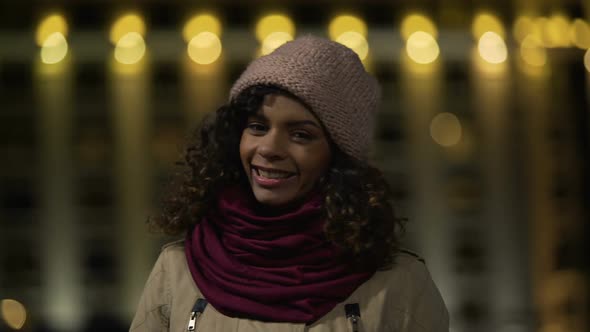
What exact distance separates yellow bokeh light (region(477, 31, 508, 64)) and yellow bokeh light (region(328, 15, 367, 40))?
32.7 inches

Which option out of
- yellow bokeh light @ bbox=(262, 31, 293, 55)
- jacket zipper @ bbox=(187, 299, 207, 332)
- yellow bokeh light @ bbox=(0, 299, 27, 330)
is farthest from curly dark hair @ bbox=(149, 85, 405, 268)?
yellow bokeh light @ bbox=(262, 31, 293, 55)

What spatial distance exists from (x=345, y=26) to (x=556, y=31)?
1.46 m

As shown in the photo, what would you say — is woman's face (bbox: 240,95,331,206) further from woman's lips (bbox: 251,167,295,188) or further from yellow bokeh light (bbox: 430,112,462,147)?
yellow bokeh light (bbox: 430,112,462,147)

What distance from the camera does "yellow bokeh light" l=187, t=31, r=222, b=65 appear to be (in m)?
6.05

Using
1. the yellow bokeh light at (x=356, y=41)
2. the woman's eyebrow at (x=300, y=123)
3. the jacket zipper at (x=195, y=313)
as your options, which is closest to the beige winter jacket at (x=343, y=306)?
the jacket zipper at (x=195, y=313)

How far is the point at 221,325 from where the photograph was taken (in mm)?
1759

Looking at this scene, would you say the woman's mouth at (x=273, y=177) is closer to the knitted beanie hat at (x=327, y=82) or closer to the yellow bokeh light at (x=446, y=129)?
the knitted beanie hat at (x=327, y=82)

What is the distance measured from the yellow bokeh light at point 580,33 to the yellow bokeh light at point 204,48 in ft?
7.91

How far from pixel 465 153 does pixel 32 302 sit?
3155 millimetres

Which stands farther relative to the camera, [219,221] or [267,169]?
[219,221]

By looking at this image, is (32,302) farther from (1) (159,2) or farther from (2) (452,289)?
(2) (452,289)

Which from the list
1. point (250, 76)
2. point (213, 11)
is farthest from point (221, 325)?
point (213, 11)

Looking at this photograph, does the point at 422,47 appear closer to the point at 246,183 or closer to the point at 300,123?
the point at 246,183

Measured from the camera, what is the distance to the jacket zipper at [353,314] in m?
1.74
